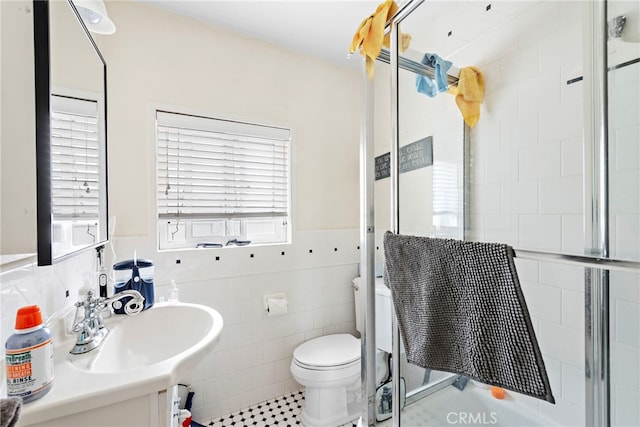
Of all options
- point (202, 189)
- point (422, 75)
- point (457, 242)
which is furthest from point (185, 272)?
point (422, 75)

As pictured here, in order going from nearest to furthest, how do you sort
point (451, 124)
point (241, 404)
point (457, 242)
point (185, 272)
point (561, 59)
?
point (457, 242) < point (561, 59) < point (451, 124) < point (185, 272) < point (241, 404)

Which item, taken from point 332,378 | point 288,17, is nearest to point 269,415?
point 332,378

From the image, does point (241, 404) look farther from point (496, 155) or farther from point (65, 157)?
point (496, 155)

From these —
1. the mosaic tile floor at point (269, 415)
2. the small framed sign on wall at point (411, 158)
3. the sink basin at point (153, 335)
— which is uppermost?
the small framed sign on wall at point (411, 158)

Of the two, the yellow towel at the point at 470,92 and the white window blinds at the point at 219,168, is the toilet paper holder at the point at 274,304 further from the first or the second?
the yellow towel at the point at 470,92

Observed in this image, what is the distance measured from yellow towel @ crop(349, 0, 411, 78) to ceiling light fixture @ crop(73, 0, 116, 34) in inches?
38.9

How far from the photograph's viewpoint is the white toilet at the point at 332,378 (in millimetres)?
1478

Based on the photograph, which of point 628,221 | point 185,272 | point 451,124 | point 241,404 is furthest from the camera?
point 241,404

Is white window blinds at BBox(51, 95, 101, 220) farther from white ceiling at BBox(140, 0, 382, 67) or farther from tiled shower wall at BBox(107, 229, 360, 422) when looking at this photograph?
white ceiling at BBox(140, 0, 382, 67)

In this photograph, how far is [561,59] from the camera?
41.3 inches

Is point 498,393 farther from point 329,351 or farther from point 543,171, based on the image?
point 543,171

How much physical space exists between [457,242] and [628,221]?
636mm

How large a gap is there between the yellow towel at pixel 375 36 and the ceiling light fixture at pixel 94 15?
987mm

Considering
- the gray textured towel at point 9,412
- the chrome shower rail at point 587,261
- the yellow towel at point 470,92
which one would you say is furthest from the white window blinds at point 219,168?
the chrome shower rail at point 587,261
